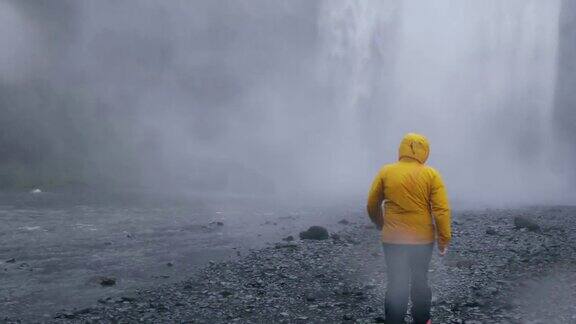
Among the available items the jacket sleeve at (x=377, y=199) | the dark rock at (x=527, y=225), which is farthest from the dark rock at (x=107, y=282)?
the dark rock at (x=527, y=225)

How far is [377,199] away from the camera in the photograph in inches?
284

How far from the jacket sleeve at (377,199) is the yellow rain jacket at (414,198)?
0.06 ft

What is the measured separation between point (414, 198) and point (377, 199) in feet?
1.79

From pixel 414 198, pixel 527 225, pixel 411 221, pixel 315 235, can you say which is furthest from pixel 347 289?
pixel 527 225

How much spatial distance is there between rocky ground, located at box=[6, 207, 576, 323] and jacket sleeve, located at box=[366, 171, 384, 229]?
3145mm

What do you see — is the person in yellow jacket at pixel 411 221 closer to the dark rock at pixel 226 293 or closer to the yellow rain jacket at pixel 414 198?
the yellow rain jacket at pixel 414 198

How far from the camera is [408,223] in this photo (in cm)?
693

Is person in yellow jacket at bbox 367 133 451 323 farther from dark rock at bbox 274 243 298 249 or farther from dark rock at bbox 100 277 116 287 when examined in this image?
dark rock at bbox 274 243 298 249

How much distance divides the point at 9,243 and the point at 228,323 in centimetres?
1699

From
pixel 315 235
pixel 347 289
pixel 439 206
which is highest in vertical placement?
pixel 439 206

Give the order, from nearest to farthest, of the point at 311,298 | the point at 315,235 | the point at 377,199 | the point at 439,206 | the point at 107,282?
1. the point at 439,206
2. the point at 377,199
3. the point at 311,298
4. the point at 107,282
5. the point at 315,235

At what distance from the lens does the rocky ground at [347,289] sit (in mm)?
10188

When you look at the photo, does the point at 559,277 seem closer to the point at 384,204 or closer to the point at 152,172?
the point at 384,204

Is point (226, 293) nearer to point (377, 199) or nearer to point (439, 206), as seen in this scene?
point (377, 199)
